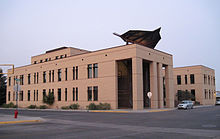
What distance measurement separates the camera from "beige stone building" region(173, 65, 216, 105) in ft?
209

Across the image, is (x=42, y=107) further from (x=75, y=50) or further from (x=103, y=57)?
(x=103, y=57)

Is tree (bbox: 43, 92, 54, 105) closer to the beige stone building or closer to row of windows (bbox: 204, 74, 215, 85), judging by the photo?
the beige stone building

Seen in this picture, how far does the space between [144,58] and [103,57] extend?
285 inches

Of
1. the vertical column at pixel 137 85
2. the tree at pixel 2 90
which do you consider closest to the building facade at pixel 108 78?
the vertical column at pixel 137 85

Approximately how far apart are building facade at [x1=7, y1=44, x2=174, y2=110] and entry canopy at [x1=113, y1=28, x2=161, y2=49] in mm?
2881

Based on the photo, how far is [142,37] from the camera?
42.4 metres

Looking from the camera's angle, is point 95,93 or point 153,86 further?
point 95,93

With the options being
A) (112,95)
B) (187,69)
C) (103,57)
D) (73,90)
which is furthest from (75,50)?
(187,69)

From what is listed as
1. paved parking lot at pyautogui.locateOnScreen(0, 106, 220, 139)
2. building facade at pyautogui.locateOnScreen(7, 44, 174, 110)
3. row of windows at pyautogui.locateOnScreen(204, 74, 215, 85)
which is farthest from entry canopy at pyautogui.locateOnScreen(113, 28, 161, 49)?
row of windows at pyautogui.locateOnScreen(204, 74, 215, 85)

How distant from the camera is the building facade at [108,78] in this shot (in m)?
37.7

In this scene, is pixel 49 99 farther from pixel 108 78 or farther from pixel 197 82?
pixel 197 82

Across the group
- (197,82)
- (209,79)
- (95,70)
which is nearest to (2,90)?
(95,70)

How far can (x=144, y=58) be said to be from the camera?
3841cm

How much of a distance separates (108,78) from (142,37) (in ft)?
33.3
